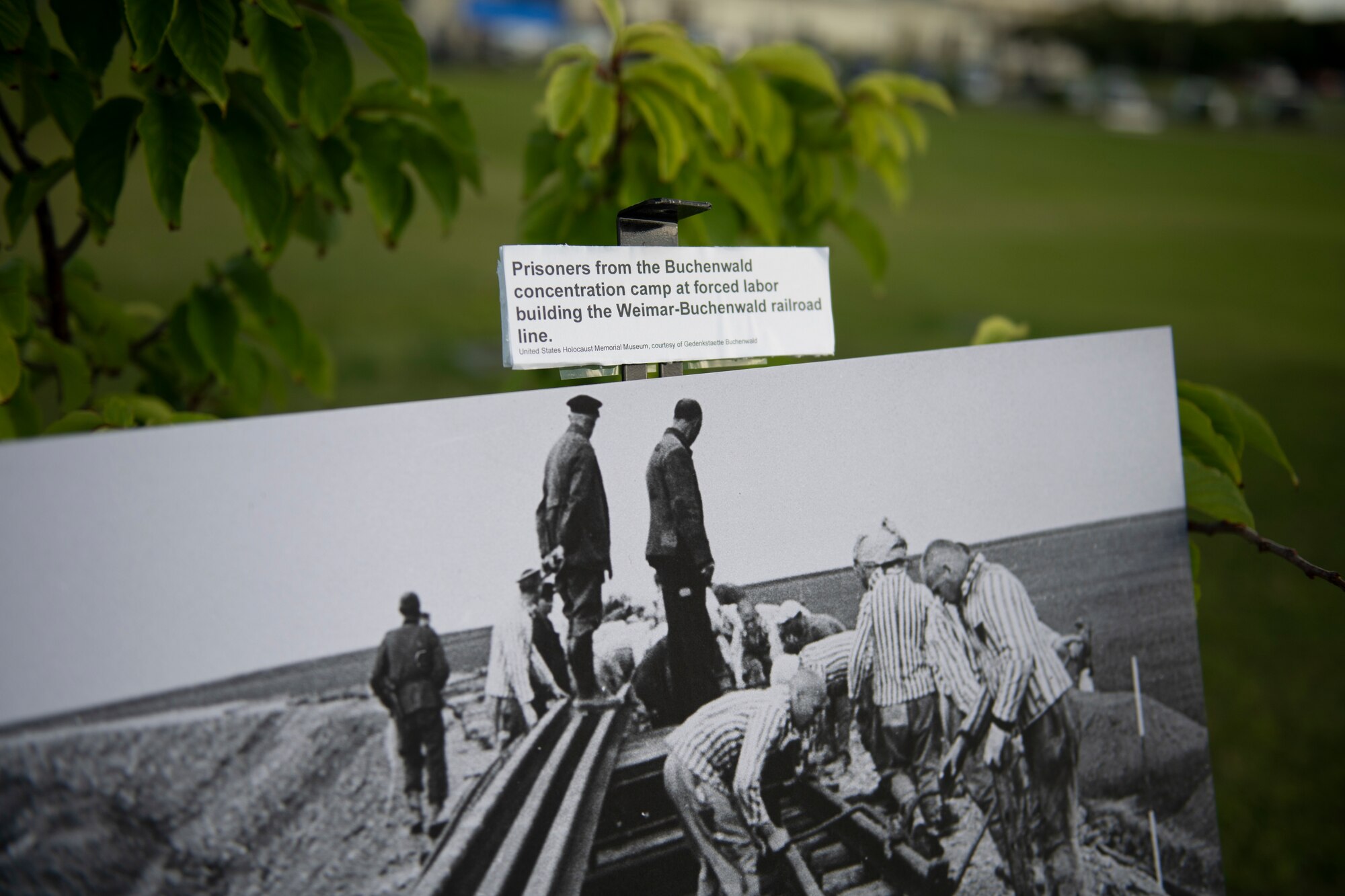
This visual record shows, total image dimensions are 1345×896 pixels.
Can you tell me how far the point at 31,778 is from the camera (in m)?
0.37

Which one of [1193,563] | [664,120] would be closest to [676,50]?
[664,120]

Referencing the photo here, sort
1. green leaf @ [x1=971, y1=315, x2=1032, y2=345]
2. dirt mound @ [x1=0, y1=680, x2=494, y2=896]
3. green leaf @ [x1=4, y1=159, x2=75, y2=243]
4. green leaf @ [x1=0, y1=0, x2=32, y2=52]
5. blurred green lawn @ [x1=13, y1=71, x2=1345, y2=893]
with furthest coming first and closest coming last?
blurred green lawn @ [x1=13, y1=71, x2=1345, y2=893], green leaf @ [x1=971, y1=315, x2=1032, y2=345], green leaf @ [x1=4, y1=159, x2=75, y2=243], green leaf @ [x1=0, y1=0, x2=32, y2=52], dirt mound @ [x1=0, y1=680, x2=494, y2=896]

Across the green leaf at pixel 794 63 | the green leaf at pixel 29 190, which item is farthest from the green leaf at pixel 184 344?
the green leaf at pixel 794 63

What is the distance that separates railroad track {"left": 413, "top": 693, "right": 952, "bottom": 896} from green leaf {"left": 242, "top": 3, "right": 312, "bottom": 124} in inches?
18.6

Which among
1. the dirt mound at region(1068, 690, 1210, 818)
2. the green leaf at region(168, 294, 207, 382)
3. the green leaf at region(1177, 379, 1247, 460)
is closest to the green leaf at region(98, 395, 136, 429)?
the green leaf at region(168, 294, 207, 382)

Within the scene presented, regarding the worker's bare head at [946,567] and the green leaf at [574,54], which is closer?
the worker's bare head at [946,567]

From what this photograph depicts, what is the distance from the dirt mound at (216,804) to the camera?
370 mm

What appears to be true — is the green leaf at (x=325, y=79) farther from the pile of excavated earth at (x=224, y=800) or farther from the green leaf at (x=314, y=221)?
the pile of excavated earth at (x=224, y=800)

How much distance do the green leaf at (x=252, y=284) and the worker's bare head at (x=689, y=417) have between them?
44cm

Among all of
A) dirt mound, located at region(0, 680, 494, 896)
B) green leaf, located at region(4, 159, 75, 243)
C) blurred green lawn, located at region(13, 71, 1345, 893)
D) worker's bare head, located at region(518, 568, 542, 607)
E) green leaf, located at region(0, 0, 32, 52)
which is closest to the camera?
dirt mound, located at region(0, 680, 494, 896)

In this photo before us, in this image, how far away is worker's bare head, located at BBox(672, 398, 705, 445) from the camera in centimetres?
52

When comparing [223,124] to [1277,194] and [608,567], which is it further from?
[1277,194]

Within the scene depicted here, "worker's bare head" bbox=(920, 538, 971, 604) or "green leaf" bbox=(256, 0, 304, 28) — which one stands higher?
"green leaf" bbox=(256, 0, 304, 28)
